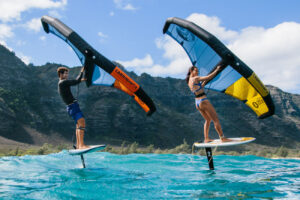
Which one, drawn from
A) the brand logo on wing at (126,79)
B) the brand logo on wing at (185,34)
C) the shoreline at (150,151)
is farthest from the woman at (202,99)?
the shoreline at (150,151)

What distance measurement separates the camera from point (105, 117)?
5909cm

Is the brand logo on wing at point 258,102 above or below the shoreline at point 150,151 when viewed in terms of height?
above

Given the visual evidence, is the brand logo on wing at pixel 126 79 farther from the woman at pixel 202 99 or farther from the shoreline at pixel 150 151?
the shoreline at pixel 150 151

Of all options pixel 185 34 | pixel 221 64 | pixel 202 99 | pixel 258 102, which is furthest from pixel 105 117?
Answer: pixel 221 64

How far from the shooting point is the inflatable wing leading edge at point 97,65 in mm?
7797

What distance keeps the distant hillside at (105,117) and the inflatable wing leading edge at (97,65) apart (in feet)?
143

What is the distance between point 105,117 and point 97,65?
5229 centimetres

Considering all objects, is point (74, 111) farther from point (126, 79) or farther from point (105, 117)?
point (105, 117)

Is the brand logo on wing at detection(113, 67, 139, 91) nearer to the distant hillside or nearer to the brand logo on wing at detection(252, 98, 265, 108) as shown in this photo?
the brand logo on wing at detection(252, 98, 265, 108)

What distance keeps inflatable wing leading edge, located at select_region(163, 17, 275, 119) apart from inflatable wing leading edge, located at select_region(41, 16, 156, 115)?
92.8 inches

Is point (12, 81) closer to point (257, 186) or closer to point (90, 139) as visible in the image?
point (90, 139)

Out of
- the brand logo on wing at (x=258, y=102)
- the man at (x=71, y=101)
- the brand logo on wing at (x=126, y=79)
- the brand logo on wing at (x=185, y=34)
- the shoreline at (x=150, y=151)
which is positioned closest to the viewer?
the brand logo on wing at (x=258, y=102)

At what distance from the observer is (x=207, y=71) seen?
8.66m

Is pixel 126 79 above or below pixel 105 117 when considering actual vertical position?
below
